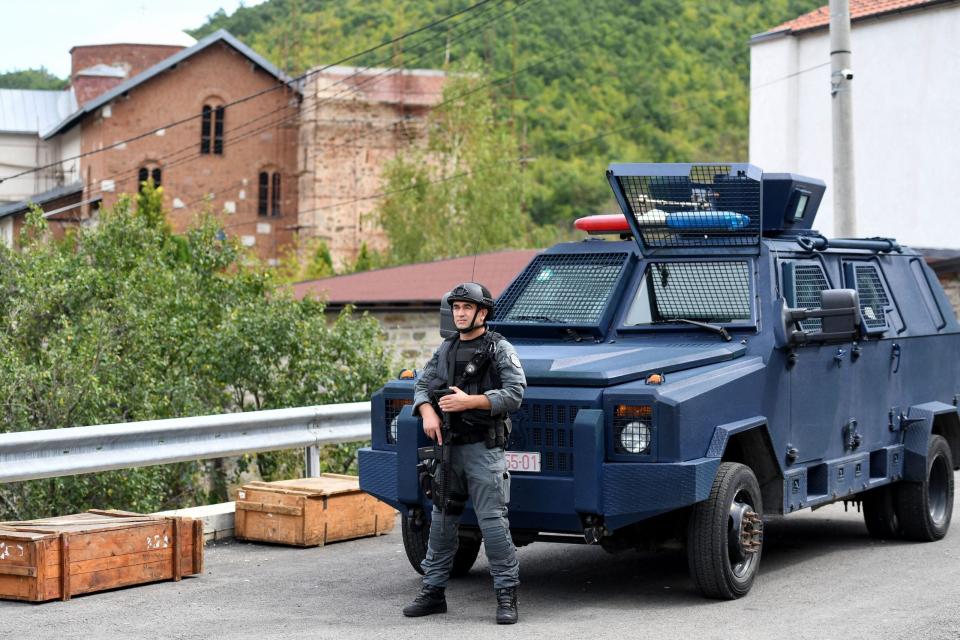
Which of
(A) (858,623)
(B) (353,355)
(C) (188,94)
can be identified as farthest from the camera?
(C) (188,94)

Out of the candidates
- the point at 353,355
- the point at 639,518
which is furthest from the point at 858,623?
the point at 353,355

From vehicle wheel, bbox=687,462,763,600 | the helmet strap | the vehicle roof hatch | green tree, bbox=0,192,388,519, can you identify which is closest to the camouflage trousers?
the helmet strap

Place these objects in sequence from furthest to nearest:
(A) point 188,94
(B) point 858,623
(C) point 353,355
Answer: (A) point 188,94, (C) point 353,355, (B) point 858,623

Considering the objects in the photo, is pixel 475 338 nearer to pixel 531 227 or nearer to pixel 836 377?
pixel 836 377

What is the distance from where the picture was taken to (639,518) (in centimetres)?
858

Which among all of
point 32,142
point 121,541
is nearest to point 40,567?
point 121,541

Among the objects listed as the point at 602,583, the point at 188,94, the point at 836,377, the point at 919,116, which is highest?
the point at 188,94

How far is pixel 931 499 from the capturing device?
470 inches

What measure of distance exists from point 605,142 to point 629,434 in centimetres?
9358

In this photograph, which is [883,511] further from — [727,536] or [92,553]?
[92,553]

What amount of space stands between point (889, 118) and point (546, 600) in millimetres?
35882

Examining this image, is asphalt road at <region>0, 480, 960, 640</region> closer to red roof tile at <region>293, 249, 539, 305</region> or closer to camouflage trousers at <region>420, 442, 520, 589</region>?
camouflage trousers at <region>420, 442, 520, 589</region>

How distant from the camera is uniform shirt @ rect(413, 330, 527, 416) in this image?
8.39 m

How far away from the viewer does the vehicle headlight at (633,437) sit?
859 cm
